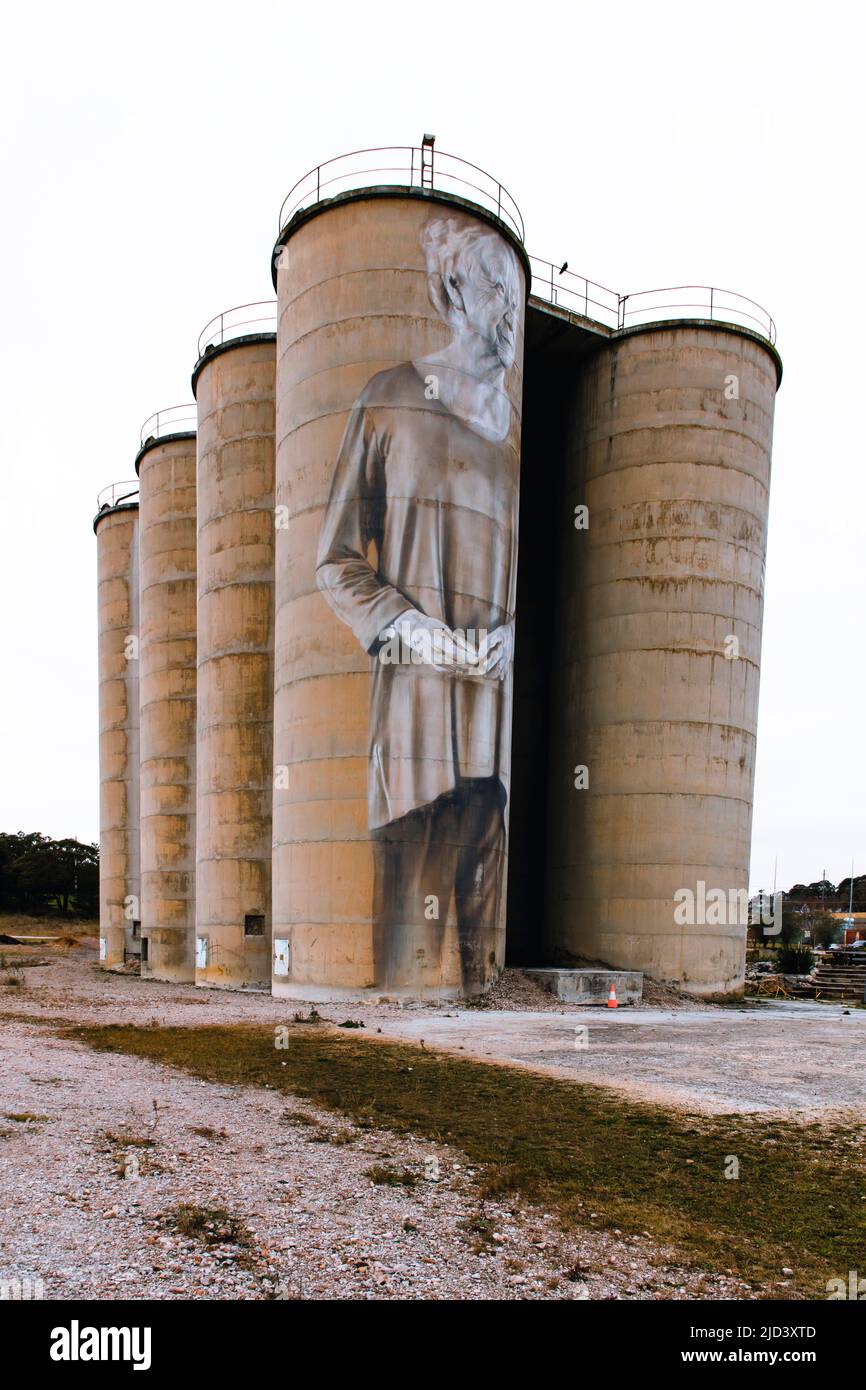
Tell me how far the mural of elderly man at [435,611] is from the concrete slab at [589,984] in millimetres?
2267

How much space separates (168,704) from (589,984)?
19761 millimetres

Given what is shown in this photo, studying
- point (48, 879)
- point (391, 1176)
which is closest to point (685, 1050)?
point (391, 1176)

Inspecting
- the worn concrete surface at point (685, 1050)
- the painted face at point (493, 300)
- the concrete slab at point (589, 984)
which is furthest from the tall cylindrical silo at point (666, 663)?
the painted face at point (493, 300)

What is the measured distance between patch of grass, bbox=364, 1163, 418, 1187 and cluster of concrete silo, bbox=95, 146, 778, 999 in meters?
16.1

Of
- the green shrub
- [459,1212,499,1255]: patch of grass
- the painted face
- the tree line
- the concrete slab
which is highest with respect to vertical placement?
the painted face

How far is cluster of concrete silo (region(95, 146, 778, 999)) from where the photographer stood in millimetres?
25391

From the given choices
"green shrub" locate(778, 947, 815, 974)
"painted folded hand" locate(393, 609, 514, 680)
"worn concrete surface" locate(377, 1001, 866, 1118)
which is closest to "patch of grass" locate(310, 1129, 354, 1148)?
"worn concrete surface" locate(377, 1001, 866, 1118)

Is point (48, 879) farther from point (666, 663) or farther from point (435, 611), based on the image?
point (435, 611)

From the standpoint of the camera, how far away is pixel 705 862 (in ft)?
103

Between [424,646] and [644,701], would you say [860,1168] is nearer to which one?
[424,646]

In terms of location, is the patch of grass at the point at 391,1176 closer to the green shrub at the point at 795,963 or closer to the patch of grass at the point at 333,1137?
the patch of grass at the point at 333,1137

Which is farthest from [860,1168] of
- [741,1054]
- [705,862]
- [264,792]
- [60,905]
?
[60,905]

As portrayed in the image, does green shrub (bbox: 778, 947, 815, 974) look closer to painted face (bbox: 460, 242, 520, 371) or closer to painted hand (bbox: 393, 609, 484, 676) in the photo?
painted hand (bbox: 393, 609, 484, 676)

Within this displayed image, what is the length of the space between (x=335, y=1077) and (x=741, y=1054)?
765cm
